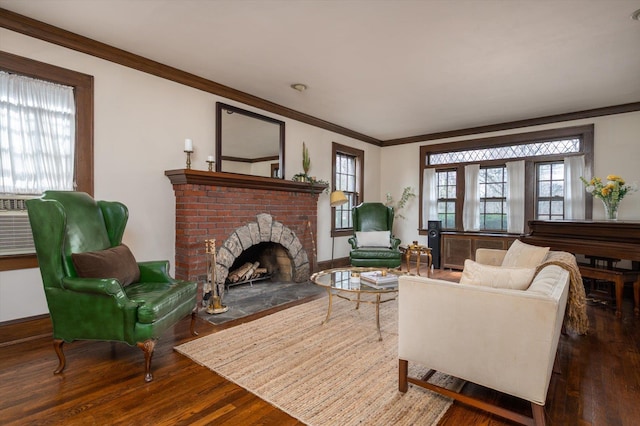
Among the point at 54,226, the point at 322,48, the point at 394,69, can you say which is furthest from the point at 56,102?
the point at 394,69

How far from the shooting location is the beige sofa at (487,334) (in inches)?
59.4

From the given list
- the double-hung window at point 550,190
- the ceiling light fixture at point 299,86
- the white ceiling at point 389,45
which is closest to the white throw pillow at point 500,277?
the white ceiling at point 389,45

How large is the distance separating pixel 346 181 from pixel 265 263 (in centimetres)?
227

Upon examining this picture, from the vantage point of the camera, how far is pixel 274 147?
4.65 m

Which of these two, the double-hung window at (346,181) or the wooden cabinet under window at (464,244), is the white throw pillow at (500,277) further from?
the double-hung window at (346,181)

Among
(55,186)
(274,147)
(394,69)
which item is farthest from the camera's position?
(274,147)

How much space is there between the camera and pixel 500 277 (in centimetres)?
188

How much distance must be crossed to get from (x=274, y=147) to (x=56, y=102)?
2.46 m

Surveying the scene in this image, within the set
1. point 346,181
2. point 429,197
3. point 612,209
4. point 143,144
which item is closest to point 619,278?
point 612,209

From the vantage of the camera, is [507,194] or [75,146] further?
[507,194]

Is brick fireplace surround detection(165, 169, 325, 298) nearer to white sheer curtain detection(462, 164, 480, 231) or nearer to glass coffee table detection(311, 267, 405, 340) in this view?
glass coffee table detection(311, 267, 405, 340)

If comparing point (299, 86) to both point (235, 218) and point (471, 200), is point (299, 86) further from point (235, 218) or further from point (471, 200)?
point (471, 200)

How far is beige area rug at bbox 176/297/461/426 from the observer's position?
1763 mm

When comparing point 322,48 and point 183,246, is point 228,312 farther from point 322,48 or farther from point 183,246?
point 322,48
